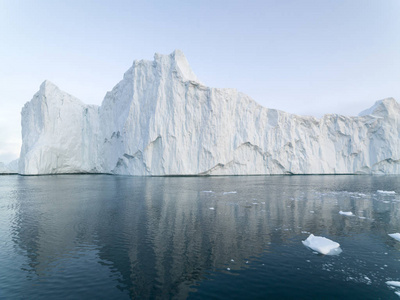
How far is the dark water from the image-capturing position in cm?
636

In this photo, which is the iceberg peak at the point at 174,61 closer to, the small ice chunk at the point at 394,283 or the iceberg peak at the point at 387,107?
the small ice chunk at the point at 394,283

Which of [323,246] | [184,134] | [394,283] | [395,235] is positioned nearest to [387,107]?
[184,134]

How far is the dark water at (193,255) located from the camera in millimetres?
6359

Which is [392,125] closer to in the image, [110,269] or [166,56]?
[166,56]

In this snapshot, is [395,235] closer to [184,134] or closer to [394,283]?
[394,283]

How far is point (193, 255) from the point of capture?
27.7 feet

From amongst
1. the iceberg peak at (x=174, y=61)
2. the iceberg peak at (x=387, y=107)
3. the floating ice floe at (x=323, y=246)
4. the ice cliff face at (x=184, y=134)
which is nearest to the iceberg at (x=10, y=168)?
the ice cliff face at (x=184, y=134)

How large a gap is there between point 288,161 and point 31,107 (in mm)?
63740

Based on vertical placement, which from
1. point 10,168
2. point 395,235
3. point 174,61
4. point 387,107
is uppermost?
point 174,61

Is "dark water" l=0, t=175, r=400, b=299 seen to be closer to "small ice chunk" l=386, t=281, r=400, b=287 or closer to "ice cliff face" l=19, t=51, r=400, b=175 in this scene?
"small ice chunk" l=386, t=281, r=400, b=287

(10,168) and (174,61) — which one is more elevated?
(174,61)

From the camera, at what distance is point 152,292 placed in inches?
243

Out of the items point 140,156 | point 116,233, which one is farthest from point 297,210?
point 140,156

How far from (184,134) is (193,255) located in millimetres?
38826
